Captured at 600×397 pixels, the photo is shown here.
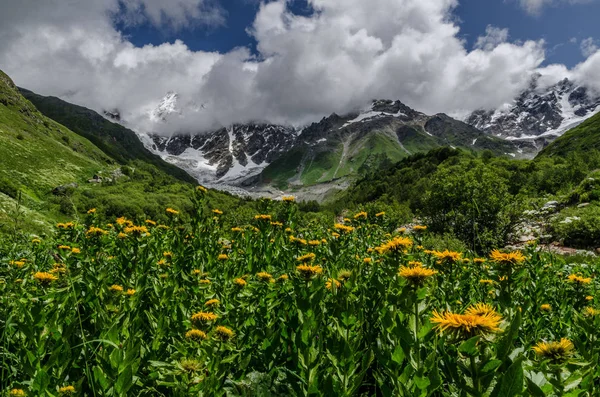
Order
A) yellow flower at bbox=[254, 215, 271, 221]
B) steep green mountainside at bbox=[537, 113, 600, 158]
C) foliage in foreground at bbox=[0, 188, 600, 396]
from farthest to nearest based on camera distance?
1. steep green mountainside at bbox=[537, 113, 600, 158]
2. yellow flower at bbox=[254, 215, 271, 221]
3. foliage in foreground at bbox=[0, 188, 600, 396]

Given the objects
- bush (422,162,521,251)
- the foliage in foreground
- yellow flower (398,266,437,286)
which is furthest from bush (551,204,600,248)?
yellow flower (398,266,437,286)

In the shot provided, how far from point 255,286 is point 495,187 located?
22.0 m

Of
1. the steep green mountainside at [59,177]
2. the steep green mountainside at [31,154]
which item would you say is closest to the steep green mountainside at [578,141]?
the steep green mountainside at [59,177]

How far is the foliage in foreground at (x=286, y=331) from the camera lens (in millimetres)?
1553

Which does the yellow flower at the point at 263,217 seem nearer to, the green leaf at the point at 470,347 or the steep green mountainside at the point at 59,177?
the green leaf at the point at 470,347

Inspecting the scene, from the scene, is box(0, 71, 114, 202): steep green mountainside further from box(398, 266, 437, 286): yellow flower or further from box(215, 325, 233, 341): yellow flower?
box(398, 266, 437, 286): yellow flower

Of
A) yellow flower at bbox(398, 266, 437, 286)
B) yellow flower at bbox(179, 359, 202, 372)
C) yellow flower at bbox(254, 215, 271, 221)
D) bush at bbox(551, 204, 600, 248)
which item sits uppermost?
bush at bbox(551, 204, 600, 248)

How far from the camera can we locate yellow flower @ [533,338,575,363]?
1685 millimetres

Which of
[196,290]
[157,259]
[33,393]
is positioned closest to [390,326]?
[33,393]

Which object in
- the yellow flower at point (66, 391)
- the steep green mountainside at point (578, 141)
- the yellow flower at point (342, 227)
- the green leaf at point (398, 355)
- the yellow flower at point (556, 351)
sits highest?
the steep green mountainside at point (578, 141)

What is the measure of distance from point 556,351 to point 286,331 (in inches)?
70.8

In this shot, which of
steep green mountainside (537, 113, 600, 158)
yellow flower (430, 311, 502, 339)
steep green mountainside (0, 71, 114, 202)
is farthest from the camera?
steep green mountainside (537, 113, 600, 158)

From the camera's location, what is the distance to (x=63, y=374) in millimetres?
2260

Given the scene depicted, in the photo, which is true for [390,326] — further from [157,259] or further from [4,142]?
[4,142]
